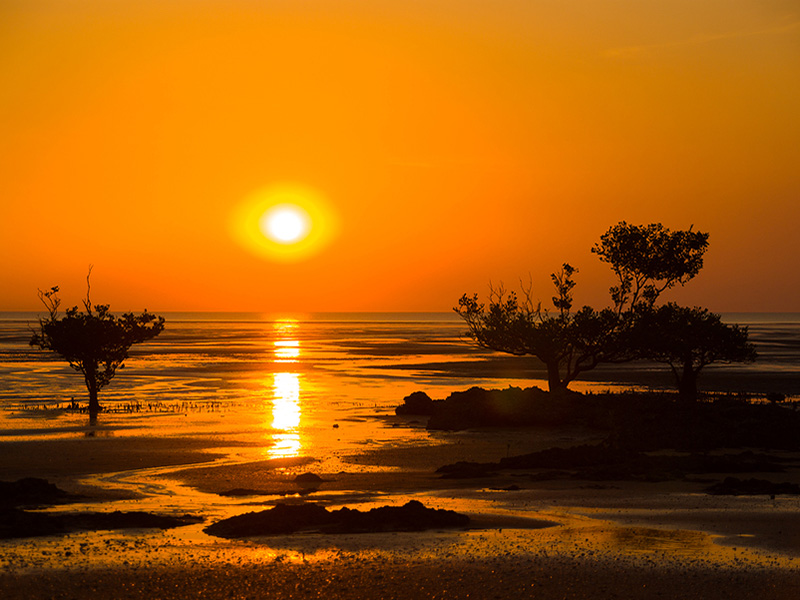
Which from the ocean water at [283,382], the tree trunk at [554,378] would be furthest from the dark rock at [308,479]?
the tree trunk at [554,378]

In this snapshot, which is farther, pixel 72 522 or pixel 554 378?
pixel 554 378

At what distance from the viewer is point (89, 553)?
14.2 m

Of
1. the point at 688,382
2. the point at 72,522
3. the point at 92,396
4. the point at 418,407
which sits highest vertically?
the point at 92,396

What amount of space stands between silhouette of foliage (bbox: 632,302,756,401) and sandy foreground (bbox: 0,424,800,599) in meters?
24.8

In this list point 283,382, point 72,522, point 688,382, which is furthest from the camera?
point 283,382

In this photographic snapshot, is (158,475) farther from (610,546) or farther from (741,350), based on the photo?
(741,350)

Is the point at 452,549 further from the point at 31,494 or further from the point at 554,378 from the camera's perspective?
the point at 554,378

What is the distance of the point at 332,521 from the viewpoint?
16.5 meters

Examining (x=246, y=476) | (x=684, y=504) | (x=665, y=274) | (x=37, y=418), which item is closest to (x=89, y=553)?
(x=246, y=476)

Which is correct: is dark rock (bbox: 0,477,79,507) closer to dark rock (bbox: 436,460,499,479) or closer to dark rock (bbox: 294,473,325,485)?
dark rock (bbox: 294,473,325,485)

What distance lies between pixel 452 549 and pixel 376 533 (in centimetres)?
184

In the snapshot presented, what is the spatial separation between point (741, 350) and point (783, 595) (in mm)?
40914

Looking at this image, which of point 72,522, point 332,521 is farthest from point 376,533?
point 72,522

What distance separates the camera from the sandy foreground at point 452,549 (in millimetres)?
12352
